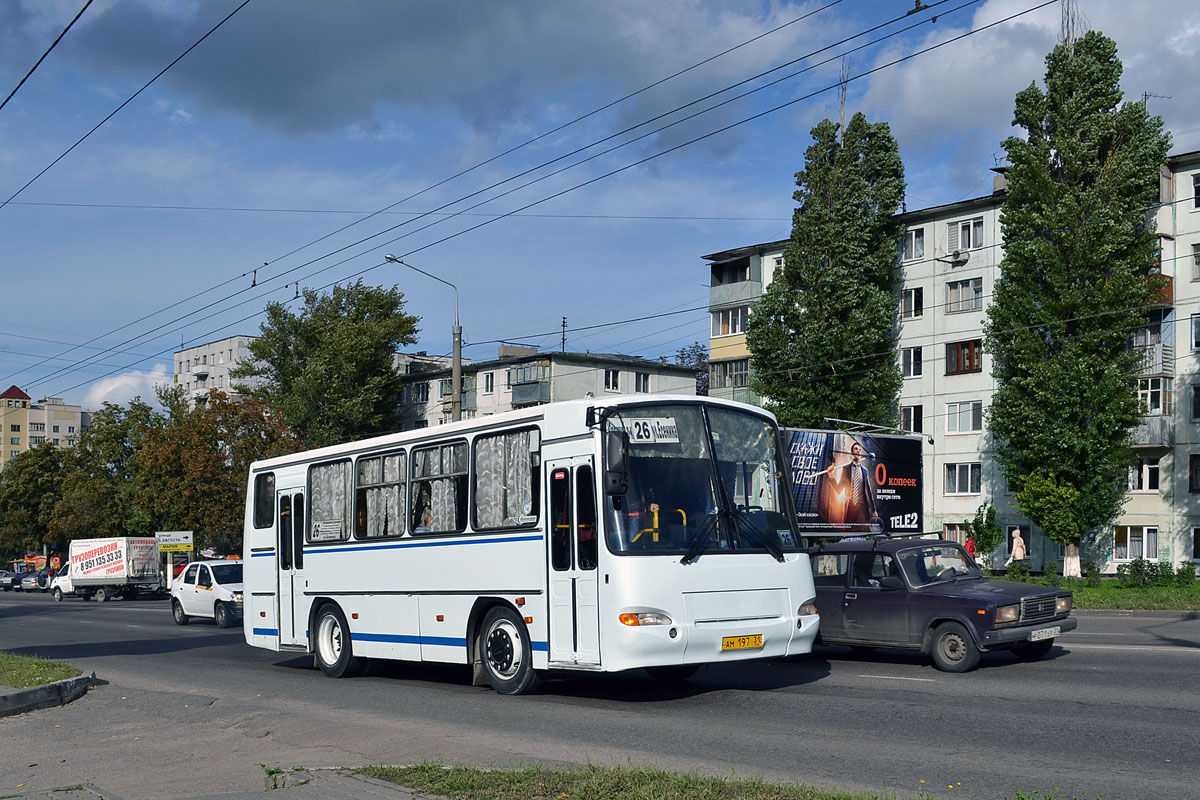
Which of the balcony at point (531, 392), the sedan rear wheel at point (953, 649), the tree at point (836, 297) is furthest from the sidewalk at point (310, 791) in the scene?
the balcony at point (531, 392)

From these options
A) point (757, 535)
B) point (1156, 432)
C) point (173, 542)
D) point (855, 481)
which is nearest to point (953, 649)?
point (757, 535)

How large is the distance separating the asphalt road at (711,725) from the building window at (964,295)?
4162cm

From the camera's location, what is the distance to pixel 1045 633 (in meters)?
14.6

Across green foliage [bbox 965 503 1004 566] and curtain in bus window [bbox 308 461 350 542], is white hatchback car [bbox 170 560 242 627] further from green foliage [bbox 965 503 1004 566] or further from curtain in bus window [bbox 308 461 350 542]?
green foliage [bbox 965 503 1004 566]

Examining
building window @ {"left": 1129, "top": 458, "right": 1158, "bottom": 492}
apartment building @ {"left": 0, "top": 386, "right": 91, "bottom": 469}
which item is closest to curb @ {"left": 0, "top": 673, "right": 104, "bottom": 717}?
building window @ {"left": 1129, "top": 458, "right": 1158, "bottom": 492}

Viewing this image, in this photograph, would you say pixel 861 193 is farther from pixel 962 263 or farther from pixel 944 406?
pixel 944 406

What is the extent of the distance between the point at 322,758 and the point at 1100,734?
611 centimetres

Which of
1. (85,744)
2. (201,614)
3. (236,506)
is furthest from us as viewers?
(236,506)

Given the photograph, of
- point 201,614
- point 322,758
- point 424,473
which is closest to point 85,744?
point 322,758

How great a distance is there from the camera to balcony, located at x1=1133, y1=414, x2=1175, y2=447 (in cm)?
5112

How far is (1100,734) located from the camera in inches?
386

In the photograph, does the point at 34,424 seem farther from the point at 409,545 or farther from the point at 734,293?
the point at 409,545

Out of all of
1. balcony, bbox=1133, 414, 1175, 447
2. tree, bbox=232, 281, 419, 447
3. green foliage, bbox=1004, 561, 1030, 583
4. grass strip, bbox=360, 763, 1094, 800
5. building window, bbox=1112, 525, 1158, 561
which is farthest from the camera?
tree, bbox=232, 281, 419, 447

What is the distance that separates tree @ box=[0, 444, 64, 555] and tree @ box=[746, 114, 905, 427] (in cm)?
7583
